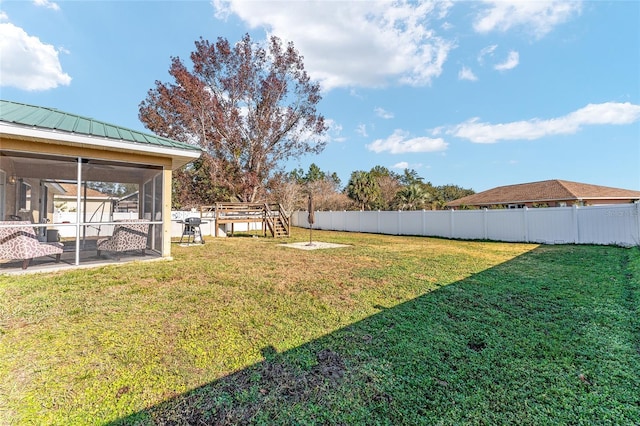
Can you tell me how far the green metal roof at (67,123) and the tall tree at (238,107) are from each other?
12.0m

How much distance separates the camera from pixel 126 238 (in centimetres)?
673

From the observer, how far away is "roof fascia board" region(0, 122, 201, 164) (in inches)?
201

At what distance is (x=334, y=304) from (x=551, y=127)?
23009 millimetres

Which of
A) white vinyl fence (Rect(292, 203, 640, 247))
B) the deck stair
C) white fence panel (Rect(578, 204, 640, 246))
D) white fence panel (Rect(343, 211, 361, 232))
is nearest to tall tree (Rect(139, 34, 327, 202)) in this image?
the deck stair

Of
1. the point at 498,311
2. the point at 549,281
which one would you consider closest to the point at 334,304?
the point at 498,311

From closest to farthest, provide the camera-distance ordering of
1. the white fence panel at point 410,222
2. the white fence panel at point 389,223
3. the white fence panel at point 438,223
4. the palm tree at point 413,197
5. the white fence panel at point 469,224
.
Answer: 1. the white fence panel at point 469,224
2. the white fence panel at point 438,223
3. the white fence panel at point 410,222
4. the white fence panel at point 389,223
5. the palm tree at point 413,197

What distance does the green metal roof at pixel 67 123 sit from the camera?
543 centimetres

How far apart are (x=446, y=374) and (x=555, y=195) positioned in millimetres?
23909

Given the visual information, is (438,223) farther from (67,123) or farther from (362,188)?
(67,123)

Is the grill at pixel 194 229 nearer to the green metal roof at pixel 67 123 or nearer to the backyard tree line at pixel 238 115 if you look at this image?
the green metal roof at pixel 67 123

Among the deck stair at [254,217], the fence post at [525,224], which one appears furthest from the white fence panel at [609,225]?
the deck stair at [254,217]

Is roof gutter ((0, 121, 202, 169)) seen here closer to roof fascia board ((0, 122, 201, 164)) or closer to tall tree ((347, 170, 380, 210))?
roof fascia board ((0, 122, 201, 164))

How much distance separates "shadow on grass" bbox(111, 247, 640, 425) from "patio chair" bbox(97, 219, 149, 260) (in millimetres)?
5794

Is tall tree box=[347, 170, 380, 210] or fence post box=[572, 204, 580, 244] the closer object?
fence post box=[572, 204, 580, 244]
